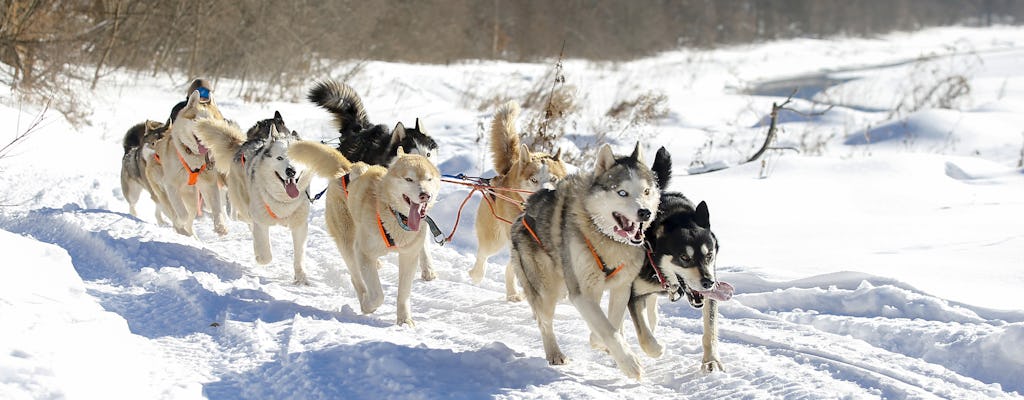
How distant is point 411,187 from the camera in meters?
5.14

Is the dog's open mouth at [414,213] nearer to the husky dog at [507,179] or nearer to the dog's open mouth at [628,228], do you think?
the husky dog at [507,179]

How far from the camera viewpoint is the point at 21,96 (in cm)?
1192

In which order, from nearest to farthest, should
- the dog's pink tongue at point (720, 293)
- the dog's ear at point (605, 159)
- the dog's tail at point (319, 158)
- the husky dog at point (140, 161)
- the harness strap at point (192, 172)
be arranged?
the dog's pink tongue at point (720, 293) → the dog's ear at point (605, 159) → the dog's tail at point (319, 158) → the harness strap at point (192, 172) → the husky dog at point (140, 161)

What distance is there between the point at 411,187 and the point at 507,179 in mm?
1394

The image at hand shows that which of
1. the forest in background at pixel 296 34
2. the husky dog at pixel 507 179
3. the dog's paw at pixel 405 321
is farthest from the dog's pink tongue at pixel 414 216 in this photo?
the forest in background at pixel 296 34

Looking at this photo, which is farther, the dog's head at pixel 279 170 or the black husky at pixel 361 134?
the black husky at pixel 361 134

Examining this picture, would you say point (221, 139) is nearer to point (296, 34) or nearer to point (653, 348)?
point (653, 348)

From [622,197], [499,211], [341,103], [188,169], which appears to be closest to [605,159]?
[622,197]

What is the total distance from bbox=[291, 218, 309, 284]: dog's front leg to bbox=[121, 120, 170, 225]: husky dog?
229 cm

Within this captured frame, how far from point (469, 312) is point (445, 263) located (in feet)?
5.16

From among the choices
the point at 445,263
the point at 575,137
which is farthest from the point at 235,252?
the point at 575,137

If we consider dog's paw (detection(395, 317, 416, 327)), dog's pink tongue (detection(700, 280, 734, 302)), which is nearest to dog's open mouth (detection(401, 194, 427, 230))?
dog's paw (detection(395, 317, 416, 327))

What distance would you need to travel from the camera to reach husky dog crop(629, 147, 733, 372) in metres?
4.39

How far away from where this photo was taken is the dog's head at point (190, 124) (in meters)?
7.53
